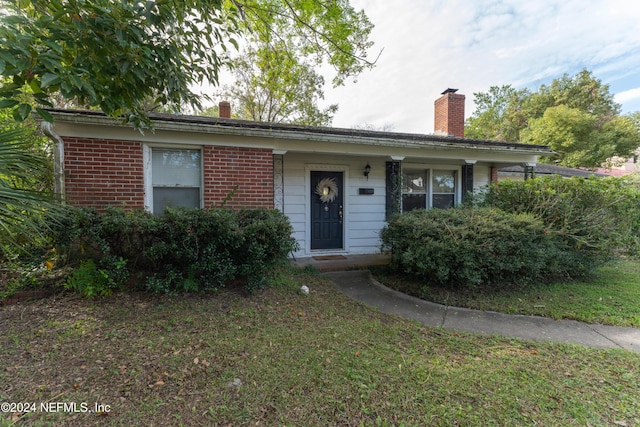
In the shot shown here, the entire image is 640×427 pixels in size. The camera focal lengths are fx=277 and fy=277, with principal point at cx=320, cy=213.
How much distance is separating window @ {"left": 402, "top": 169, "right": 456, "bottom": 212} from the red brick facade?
4073 mm

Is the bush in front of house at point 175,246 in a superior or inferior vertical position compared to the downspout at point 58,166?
inferior

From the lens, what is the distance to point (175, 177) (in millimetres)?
5227

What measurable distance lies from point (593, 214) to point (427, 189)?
3.51 m

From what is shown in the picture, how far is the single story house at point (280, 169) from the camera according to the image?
15.2 ft

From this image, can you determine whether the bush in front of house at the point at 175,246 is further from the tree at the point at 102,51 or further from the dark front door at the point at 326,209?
the dark front door at the point at 326,209

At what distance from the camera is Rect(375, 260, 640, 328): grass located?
386 centimetres

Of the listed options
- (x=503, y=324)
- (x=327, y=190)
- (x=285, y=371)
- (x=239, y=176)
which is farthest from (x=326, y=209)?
(x=285, y=371)

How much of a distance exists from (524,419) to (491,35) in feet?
33.3

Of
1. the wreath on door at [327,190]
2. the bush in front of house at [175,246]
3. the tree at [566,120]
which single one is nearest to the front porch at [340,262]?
the wreath on door at [327,190]

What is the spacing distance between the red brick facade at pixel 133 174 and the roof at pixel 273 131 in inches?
14.9

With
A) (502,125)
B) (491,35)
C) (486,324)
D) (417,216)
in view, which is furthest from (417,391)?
(502,125)

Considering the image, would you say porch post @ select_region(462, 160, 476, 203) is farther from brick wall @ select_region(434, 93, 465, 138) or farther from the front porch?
the front porch

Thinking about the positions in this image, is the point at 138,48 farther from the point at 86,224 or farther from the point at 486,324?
the point at 486,324

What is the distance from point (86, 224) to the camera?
3.63 m
